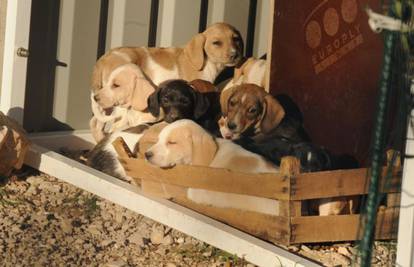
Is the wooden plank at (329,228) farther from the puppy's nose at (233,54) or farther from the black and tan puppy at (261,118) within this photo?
the puppy's nose at (233,54)

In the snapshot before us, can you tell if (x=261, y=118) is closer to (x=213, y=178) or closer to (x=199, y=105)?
(x=199, y=105)

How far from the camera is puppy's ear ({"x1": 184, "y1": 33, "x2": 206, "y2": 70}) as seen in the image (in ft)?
27.3

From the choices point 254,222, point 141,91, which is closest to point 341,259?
point 254,222

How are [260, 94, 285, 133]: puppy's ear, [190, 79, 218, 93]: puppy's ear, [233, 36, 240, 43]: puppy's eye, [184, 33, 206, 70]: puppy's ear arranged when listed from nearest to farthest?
1. [260, 94, 285, 133]: puppy's ear
2. [190, 79, 218, 93]: puppy's ear
3. [184, 33, 206, 70]: puppy's ear
4. [233, 36, 240, 43]: puppy's eye

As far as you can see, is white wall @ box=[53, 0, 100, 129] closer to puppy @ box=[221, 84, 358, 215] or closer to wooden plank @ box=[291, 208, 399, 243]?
puppy @ box=[221, 84, 358, 215]

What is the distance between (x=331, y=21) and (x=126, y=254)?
286 cm

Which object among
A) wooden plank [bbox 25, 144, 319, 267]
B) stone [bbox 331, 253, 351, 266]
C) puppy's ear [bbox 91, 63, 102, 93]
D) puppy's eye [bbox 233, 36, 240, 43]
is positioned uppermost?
puppy's eye [bbox 233, 36, 240, 43]

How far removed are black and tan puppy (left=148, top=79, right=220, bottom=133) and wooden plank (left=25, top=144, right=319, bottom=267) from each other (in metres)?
0.88

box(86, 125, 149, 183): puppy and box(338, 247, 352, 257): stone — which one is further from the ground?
box(86, 125, 149, 183): puppy

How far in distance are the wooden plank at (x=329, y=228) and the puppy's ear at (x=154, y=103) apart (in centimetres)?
223

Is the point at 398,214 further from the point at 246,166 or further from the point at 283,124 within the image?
the point at 283,124

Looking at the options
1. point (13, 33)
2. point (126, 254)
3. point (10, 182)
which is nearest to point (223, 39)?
point (13, 33)

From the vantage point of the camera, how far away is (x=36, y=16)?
25.4ft

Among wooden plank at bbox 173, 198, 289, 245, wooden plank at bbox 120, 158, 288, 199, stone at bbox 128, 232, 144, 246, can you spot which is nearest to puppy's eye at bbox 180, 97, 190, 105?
wooden plank at bbox 120, 158, 288, 199
